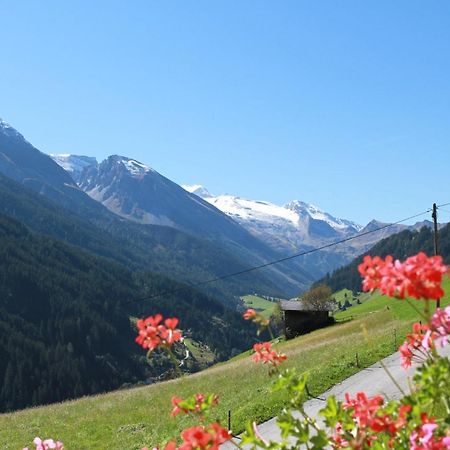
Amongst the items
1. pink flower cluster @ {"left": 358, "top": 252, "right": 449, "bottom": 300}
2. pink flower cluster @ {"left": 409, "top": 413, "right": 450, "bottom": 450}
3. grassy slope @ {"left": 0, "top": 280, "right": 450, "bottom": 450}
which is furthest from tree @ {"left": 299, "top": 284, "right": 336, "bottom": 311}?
pink flower cluster @ {"left": 358, "top": 252, "right": 449, "bottom": 300}

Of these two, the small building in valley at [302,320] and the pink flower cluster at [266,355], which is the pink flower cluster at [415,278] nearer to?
the pink flower cluster at [266,355]

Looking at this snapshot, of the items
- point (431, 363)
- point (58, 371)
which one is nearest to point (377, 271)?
point (431, 363)

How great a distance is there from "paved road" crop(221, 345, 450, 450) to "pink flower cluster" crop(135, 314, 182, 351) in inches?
650

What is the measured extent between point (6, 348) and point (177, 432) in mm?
189786

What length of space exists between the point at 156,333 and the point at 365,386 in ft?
75.8

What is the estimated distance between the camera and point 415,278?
2.63m

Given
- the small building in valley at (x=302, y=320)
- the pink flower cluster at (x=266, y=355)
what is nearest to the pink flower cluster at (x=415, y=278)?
the pink flower cluster at (x=266, y=355)

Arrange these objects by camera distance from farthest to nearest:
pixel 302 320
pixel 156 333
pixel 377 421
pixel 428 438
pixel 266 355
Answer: pixel 302 320 → pixel 266 355 → pixel 156 333 → pixel 377 421 → pixel 428 438

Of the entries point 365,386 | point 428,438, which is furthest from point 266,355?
point 365,386

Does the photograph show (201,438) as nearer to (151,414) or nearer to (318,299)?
(151,414)

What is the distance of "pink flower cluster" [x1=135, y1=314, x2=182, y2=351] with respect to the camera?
11.8 feet

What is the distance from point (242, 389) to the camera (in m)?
32.3

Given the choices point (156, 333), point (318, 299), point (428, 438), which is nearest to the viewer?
point (428, 438)

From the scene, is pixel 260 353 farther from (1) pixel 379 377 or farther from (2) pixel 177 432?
(1) pixel 379 377
